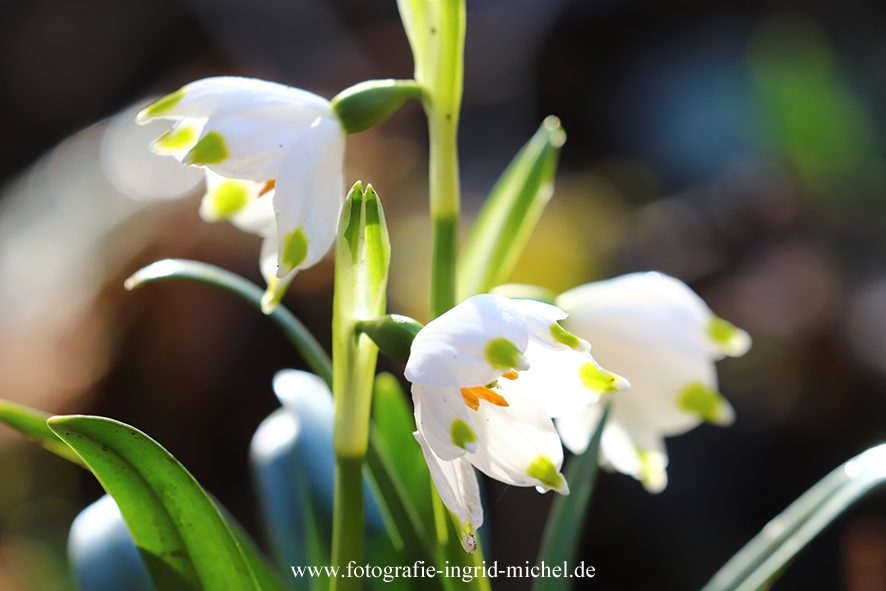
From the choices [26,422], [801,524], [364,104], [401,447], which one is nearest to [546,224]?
[401,447]

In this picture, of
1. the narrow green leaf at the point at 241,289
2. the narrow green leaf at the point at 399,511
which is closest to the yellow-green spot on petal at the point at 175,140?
the narrow green leaf at the point at 241,289

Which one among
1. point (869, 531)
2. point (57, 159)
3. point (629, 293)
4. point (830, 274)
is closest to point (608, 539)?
point (869, 531)

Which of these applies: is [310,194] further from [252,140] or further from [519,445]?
[519,445]

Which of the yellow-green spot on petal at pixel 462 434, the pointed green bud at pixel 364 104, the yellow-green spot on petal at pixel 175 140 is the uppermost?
the pointed green bud at pixel 364 104

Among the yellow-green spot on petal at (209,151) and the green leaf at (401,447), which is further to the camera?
the green leaf at (401,447)

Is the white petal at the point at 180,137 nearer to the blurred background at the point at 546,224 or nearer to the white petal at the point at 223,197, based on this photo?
the white petal at the point at 223,197

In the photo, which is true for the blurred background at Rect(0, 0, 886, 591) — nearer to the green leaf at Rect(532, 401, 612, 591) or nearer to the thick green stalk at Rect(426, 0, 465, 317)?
the green leaf at Rect(532, 401, 612, 591)

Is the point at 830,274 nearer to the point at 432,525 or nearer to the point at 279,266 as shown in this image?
the point at 432,525

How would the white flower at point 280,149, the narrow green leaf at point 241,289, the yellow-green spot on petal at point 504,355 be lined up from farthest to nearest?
the narrow green leaf at point 241,289 < the white flower at point 280,149 < the yellow-green spot on petal at point 504,355
